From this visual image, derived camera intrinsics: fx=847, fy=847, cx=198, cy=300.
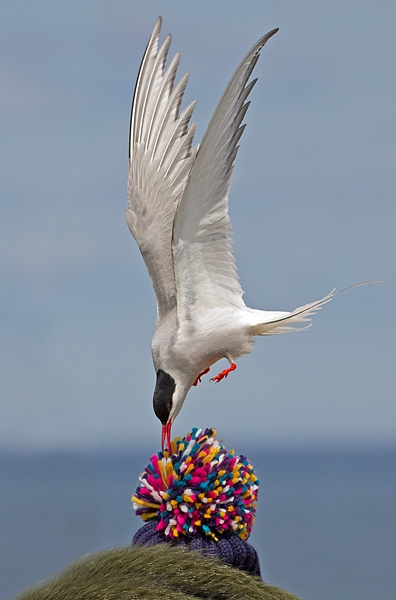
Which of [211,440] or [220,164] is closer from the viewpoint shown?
[211,440]

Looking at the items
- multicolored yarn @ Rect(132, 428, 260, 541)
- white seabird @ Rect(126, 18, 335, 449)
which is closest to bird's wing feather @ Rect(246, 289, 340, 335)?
white seabird @ Rect(126, 18, 335, 449)

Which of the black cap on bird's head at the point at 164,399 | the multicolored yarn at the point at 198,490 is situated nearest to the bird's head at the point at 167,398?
the black cap on bird's head at the point at 164,399

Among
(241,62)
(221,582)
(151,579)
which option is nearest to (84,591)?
(151,579)

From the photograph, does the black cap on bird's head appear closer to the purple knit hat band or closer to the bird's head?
the bird's head

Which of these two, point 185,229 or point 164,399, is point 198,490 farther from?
point 185,229

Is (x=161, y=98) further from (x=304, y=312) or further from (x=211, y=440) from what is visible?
(x=211, y=440)

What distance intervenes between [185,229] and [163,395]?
21.7 inches

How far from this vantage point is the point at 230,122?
103 inches

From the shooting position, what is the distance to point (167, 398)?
2.79 m

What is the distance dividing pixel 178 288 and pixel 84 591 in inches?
47.1

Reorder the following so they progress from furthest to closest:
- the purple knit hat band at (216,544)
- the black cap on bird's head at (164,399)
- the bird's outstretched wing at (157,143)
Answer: the bird's outstretched wing at (157,143) < the black cap on bird's head at (164,399) < the purple knit hat band at (216,544)

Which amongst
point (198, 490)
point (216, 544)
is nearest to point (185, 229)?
point (198, 490)

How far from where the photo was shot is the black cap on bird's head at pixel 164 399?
273 centimetres

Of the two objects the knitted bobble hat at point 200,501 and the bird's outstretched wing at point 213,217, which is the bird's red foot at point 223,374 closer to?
the bird's outstretched wing at point 213,217
